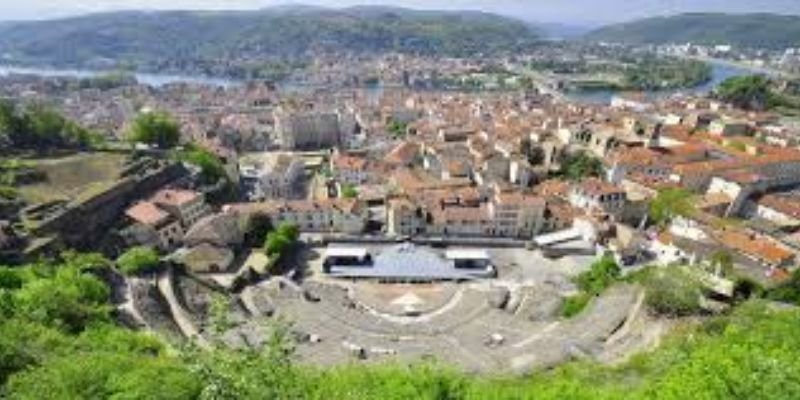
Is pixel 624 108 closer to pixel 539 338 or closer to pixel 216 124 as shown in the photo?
pixel 216 124

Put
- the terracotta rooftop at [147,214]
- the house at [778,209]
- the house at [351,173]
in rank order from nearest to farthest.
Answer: the terracotta rooftop at [147,214] < the house at [778,209] < the house at [351,173]

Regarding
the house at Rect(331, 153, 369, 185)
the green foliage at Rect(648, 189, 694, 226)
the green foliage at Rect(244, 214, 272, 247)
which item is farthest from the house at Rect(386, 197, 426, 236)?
the green foliage at Rect(648, 189, 694, 226)

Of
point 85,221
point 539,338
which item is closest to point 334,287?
point 539,338

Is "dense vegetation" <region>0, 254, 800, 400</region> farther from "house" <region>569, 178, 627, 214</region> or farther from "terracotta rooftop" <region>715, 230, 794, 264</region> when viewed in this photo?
"house" <region>569, 178, 627, 214</region>

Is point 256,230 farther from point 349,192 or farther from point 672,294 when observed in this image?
point 672,294

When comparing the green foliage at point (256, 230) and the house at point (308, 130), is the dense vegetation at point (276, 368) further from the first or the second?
the house at point (308, 130)

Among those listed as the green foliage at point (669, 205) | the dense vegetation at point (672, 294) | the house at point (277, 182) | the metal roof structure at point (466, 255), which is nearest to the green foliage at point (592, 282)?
the dense vegetation at point (672, 294)
